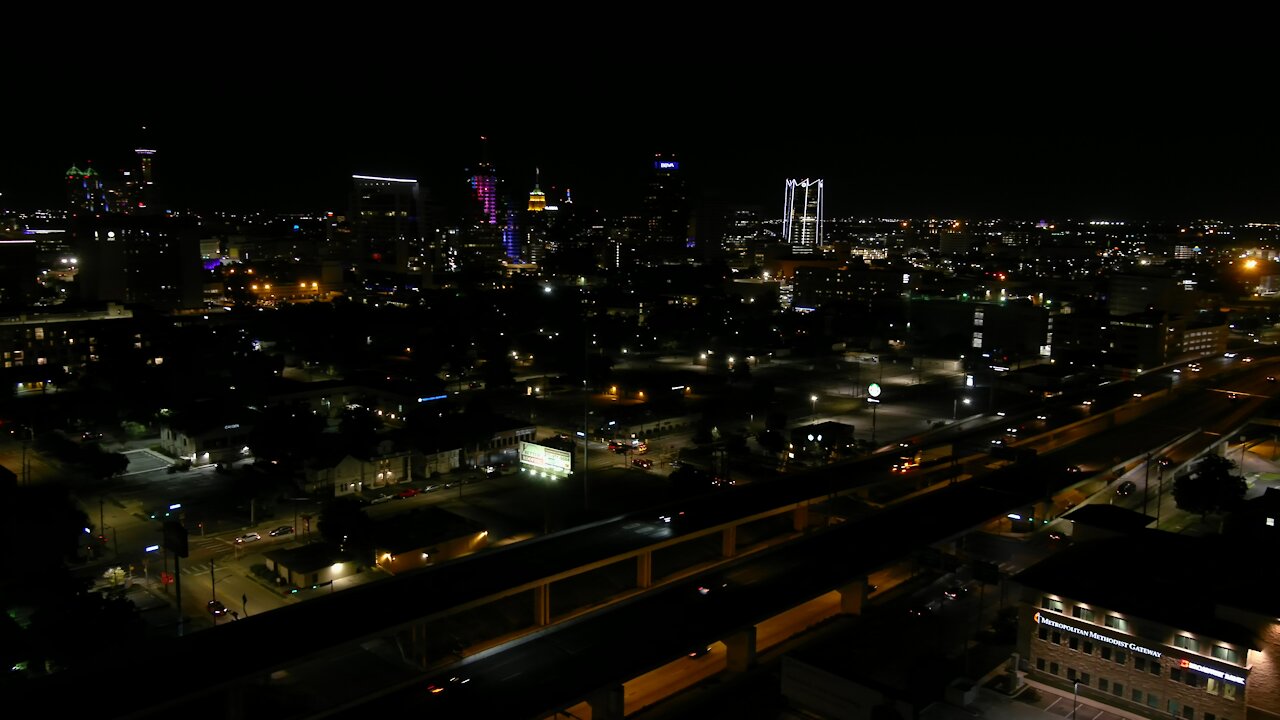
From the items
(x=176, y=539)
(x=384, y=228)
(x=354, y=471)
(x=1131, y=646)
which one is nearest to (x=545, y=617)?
(x=176, y=539)

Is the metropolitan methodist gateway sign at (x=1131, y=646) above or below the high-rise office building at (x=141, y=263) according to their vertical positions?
below

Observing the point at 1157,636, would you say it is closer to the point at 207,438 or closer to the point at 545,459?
the point at 545,459

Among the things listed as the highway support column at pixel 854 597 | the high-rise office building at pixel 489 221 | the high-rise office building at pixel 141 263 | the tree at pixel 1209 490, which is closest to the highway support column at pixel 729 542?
the highway support column at pixel 854 597

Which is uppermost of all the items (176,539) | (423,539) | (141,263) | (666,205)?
(666,205)

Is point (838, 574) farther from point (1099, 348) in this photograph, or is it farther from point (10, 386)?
point (1099, 348)

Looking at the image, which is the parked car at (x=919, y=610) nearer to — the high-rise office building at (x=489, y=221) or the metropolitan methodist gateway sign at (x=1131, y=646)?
the metropolitan methodist gateway sign at (x=1131, y=646)

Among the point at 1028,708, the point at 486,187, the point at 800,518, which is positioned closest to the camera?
the point at 1028,708

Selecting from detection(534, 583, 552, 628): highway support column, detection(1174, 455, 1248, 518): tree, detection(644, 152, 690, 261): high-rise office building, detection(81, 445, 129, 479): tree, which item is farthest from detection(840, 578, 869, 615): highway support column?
detection(644, 152, 690, 261): high-rise office building
